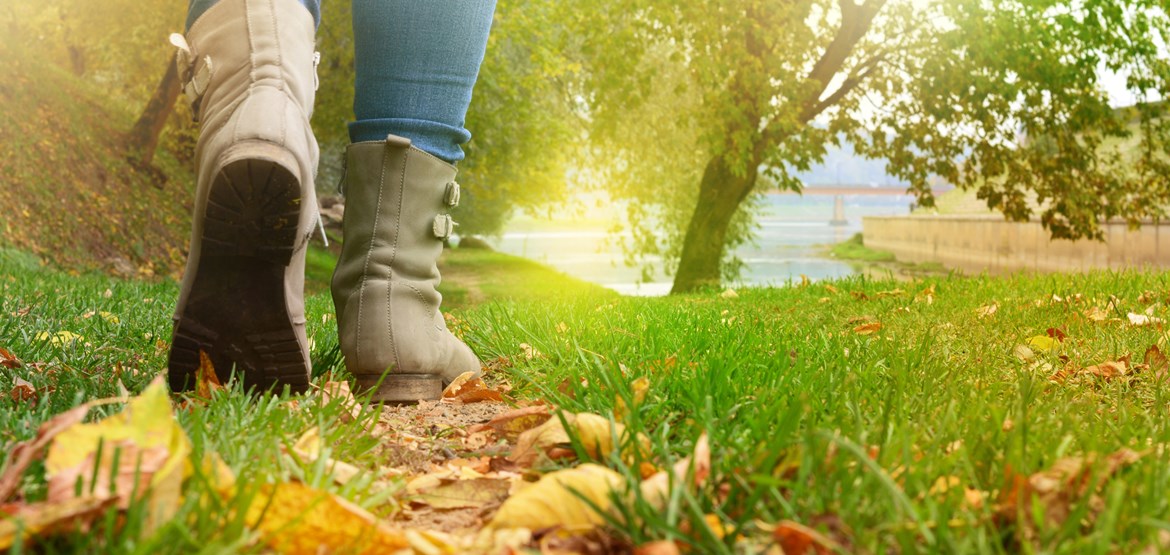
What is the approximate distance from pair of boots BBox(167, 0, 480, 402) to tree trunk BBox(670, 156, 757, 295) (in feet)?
37.0

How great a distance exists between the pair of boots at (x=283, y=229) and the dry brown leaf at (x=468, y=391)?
0.11ft

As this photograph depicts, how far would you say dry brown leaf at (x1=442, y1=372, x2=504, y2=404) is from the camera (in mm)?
2191

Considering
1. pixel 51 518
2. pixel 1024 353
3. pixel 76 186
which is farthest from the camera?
pixel 76 186

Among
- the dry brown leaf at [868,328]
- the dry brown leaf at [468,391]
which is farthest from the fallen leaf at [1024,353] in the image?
the dry brown leaf at [468,391]

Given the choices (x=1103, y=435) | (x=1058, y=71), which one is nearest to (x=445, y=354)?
(x=1103, y=435)

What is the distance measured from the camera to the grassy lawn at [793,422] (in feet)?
3.38

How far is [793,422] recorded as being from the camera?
1268mm

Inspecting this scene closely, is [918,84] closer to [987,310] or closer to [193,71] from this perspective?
[987,310]

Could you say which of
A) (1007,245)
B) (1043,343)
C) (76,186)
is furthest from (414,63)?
(1007,245)

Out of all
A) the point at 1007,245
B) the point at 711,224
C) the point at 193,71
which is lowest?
the point at 193,71

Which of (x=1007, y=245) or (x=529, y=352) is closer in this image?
(x=529, y=352)

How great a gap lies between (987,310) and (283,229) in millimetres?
2698

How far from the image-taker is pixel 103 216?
12.5 meters

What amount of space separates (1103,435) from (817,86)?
10389mm
